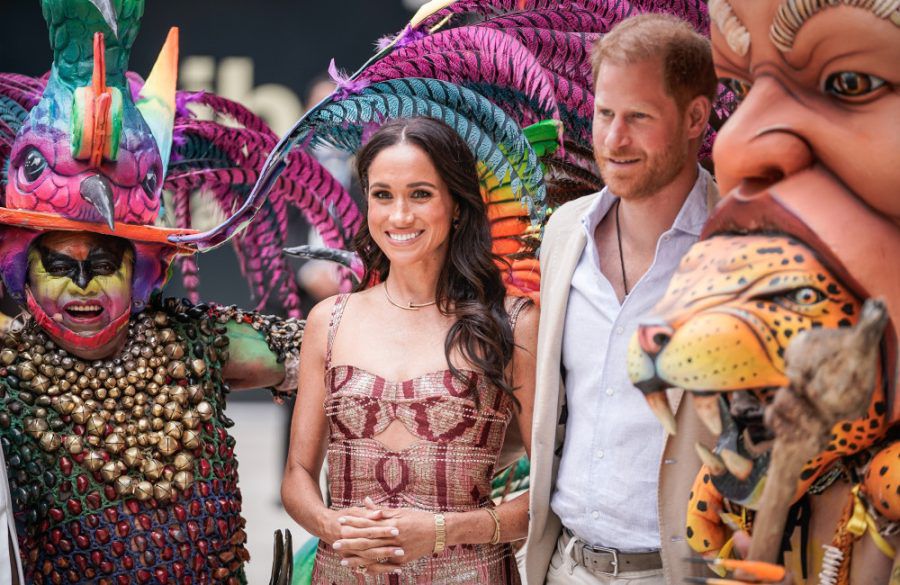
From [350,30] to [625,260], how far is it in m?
4.99

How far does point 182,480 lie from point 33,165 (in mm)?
819

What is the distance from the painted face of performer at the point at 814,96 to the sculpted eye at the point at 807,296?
0.14m

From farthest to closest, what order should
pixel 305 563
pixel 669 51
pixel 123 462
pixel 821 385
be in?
pixel 305 563
pixel 123 462
pixel 669 51
pixel 821 385

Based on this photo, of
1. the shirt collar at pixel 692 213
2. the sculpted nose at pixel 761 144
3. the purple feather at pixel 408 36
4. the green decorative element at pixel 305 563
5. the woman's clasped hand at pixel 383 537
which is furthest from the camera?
the green decorative element at pixel 305 563

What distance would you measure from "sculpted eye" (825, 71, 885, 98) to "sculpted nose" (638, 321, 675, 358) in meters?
0.37

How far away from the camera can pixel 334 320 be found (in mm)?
2480

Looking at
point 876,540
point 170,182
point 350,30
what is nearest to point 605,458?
point 876,540

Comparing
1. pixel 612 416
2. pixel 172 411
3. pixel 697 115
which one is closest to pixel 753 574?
pixel 612 416

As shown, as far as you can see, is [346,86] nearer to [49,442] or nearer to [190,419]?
[190,419]

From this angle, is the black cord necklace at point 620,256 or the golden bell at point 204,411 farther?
the golden bell at point 204,411

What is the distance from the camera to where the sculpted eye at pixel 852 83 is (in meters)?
1.36

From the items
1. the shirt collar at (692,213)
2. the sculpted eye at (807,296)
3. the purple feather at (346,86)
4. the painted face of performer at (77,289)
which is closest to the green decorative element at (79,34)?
the painted face of performer at (77,289)

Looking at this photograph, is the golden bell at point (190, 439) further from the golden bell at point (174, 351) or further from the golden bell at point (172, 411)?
the golden bell at point (174, 351)

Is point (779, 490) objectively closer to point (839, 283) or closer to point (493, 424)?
point (839, 283)
